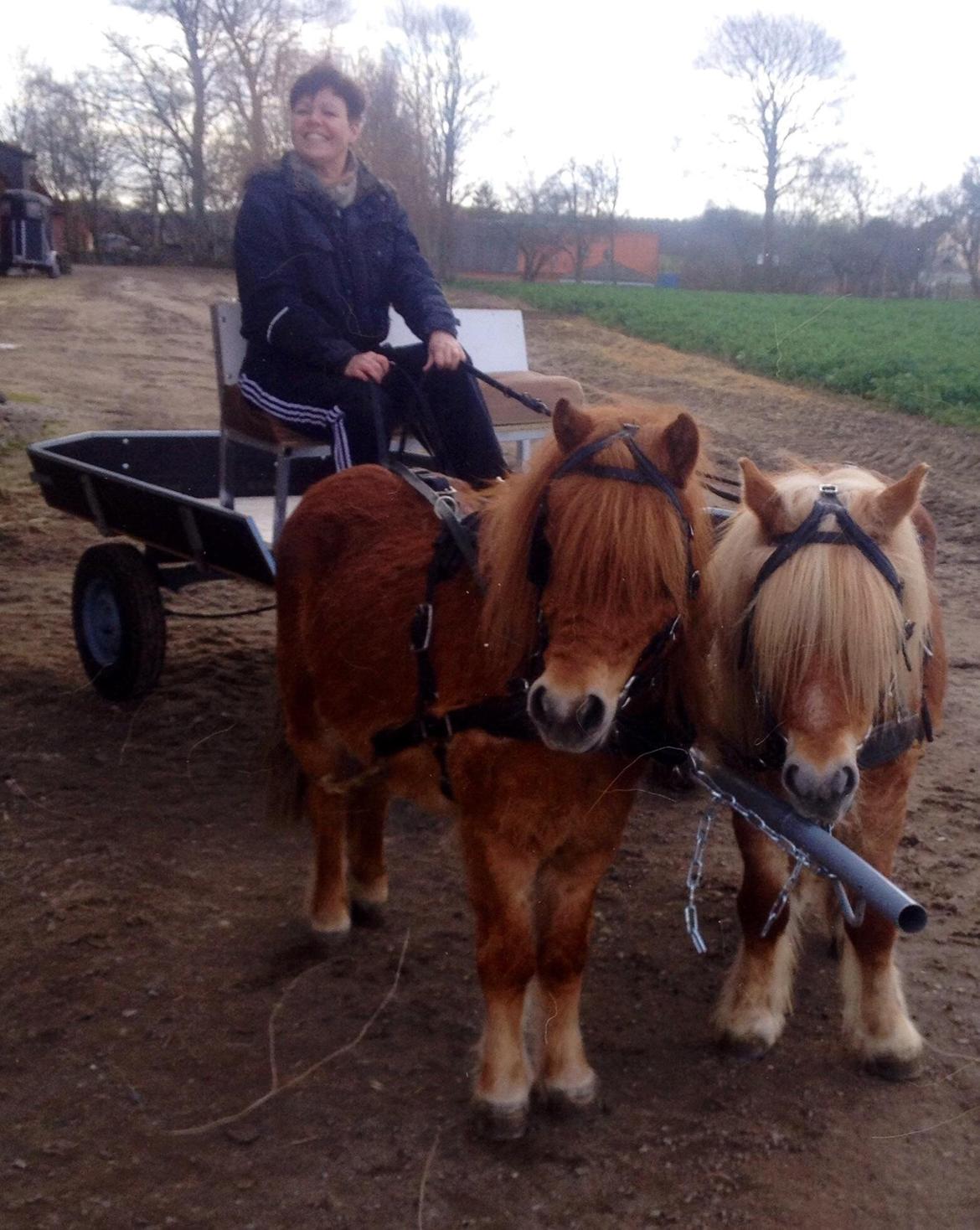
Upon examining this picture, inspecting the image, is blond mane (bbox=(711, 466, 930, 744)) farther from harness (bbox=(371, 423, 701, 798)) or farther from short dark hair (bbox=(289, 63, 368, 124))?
short dark hair (bbox=(289, 63, 368, 124))

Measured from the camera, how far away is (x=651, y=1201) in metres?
2.42

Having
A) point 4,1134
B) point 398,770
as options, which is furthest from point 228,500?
point 4,1134

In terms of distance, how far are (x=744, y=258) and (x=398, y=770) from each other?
424 inches

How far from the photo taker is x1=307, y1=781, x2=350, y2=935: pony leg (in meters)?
3.47

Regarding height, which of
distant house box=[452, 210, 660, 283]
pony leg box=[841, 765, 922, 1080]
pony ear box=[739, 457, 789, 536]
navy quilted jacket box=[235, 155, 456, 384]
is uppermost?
distant house box=[452, 210, 660, 283]

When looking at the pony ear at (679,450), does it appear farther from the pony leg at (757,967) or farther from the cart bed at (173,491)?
the cart bed at (173,491)

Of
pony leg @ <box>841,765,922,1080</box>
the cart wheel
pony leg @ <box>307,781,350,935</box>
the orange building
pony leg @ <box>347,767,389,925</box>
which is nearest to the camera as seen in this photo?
pony leg @ <box>841,765,922,1080</box>

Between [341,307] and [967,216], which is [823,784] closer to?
[341,307]

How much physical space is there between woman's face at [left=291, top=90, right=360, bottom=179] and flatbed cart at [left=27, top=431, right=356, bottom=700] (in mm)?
1064

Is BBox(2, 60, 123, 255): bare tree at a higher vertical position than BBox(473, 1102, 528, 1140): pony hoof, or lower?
higher

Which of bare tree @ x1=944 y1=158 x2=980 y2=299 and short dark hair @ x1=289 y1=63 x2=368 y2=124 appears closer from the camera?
short dark hair @ x1=289 y1=63 x2=368 y2=124

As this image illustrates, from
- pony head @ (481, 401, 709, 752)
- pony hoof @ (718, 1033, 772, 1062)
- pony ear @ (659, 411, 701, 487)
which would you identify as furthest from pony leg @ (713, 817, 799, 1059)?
pony ear @ (659, 411, 701, 487)

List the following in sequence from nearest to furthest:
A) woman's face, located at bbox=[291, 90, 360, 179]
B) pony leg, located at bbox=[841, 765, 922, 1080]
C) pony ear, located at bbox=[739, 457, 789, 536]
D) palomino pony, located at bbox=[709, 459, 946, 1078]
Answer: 1. palomino pony, located at bbox=[709, 459, 946, 1078]
2. pony ear, located at bbox=[739, 457, 789, 536]
3. pony leg, located at bbox=[841, 765, 922, 1080]
4. woman's face, located at bbox=[291, 90, 360, 179]

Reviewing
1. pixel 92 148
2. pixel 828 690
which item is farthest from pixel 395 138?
pixel 92 148
